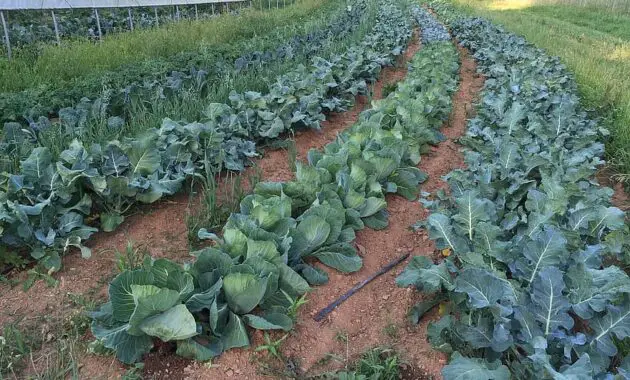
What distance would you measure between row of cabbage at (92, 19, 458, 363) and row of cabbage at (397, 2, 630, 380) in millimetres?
Answer: 562

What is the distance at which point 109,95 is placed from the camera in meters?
5.38

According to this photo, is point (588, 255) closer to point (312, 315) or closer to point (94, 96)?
point (312, 315)

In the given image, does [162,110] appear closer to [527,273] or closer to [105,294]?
[105,294]

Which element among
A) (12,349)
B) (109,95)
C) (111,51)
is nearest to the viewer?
(12,349)

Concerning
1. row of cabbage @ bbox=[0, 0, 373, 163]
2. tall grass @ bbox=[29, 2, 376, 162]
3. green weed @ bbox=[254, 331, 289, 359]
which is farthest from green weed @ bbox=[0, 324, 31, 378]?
tall grass @ bbox=[29, 2, 376, 162]

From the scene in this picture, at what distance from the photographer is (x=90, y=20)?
1226cm

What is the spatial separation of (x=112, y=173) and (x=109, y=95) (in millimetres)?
2055

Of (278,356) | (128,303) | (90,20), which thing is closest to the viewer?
(128,303)

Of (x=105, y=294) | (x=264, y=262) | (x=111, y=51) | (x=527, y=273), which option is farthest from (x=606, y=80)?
(x=111, y=51)

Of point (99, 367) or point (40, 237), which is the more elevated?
point (40, 237)

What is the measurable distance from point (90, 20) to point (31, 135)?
9.12 m

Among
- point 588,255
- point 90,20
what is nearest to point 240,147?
point 588,255

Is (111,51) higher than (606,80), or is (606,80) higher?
(111,51)

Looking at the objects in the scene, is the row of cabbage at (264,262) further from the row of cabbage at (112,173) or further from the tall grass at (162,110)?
the tall grass at (162,110)
